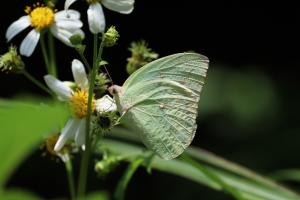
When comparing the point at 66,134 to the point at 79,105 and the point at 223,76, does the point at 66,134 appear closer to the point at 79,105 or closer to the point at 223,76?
the point at 79,105

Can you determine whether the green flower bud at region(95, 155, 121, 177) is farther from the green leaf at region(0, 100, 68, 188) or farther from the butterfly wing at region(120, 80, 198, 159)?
the green leaf at region(0, 100, 68, 188)

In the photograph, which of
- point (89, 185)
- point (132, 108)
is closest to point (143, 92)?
point (132, 108)

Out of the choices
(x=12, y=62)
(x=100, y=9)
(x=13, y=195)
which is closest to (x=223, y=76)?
(x=12, y=62)

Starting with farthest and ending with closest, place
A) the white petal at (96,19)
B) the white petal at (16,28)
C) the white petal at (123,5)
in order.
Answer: the white petal at (16,28) → the white petal at (123,5) → the white petal at (96,19)

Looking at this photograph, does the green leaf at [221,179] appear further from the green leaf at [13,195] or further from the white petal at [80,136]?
the green leaf at [13,195]

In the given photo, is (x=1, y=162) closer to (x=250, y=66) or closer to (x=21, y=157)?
(x=21, y=157)

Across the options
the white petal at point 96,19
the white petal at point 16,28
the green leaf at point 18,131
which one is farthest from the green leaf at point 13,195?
the white petal at point 16,28

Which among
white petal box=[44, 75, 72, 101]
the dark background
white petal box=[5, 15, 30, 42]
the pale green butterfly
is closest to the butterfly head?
the pale green butterfly
